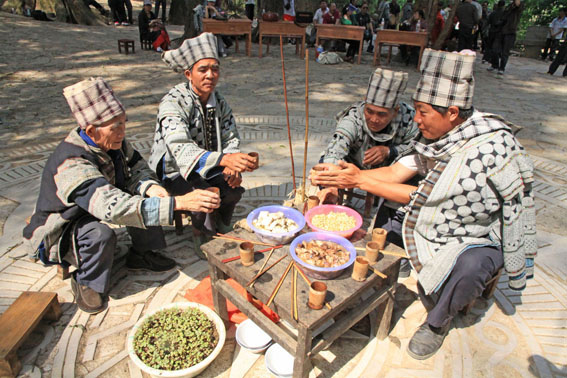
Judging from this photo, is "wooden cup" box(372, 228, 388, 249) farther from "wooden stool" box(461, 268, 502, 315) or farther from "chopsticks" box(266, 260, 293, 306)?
"wooden stool" box(461, 268, 502, 315)

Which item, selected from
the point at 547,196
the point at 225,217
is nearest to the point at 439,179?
the point at 225,217

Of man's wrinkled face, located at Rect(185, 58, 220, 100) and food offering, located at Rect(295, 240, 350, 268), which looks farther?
man's wrinkled face, located at Rect(185, 58, 220, 100)

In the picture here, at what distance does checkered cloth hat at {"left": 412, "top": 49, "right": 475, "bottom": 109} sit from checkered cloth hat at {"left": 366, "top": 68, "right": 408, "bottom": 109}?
63 centimetres

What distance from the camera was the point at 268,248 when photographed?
2.30 meters

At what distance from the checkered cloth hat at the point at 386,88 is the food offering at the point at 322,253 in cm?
132

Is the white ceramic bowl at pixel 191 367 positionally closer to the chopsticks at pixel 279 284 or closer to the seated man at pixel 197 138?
the chopsticks at pixel 279 284

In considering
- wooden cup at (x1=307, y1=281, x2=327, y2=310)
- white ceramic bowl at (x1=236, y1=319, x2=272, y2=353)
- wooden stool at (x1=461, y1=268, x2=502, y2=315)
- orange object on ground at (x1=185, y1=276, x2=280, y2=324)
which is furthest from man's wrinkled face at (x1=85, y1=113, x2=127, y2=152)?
wooden stool at (x1=461, y1=268, x2=502, y2=315)

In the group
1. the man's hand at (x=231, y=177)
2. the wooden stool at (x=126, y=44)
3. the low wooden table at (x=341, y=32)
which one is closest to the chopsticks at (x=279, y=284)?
the man's hand at (x=231, y=177)

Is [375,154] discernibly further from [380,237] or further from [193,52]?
[193,52]

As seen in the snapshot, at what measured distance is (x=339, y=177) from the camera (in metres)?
2.61

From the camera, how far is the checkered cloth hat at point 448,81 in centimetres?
214

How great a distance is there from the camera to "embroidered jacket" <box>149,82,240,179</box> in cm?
282

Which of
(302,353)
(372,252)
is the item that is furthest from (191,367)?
(372,252)

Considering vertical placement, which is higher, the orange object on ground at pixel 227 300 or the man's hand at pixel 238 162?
the man's hand at pixel 238 162
